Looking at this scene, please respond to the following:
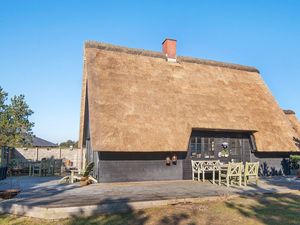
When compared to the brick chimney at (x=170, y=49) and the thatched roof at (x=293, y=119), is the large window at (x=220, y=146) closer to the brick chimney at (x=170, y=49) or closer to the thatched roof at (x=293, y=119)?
the brick chimney at (x=170, y=49)

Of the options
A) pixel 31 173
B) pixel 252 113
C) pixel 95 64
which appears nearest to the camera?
pixel 95 64

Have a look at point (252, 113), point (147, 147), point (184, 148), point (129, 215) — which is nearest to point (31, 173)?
point (147, 147)

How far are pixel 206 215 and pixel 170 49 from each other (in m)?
13.1

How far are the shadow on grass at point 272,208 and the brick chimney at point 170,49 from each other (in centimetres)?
1086

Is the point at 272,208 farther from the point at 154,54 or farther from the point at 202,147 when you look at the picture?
the point at 154,54

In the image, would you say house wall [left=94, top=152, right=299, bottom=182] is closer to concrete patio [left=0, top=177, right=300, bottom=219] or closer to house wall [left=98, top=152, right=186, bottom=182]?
house wall [left=98, top=152, right=186, bottom=182]

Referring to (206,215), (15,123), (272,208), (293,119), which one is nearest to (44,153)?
(15,123)

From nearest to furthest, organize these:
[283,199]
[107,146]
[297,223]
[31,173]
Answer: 1. [297,223]
2. [283,199]
3. [107,146]
4. [31,173]

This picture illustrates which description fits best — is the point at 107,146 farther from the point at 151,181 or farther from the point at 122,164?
the point at 151,181

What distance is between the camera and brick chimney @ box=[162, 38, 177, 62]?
1850 cm

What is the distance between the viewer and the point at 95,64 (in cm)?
1555

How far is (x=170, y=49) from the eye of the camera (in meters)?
18.7

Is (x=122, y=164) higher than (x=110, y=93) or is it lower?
lower

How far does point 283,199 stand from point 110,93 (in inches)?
349
